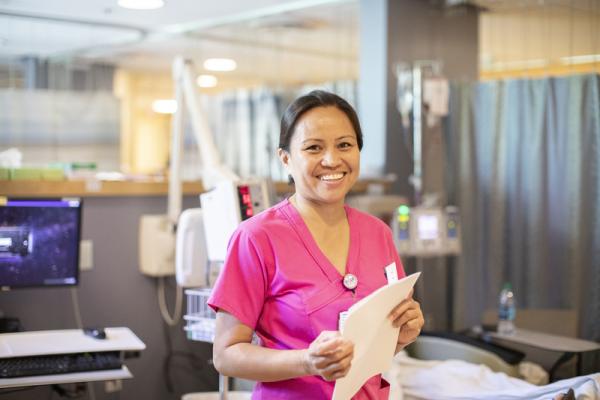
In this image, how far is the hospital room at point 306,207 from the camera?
1614 mm

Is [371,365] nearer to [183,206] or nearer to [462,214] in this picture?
[183,206]

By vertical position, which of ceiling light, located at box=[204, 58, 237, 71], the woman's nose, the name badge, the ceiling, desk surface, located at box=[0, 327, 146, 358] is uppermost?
the ceiling

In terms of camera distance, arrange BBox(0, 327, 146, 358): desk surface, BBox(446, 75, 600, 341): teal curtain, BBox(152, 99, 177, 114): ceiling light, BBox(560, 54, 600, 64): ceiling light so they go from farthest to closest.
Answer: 1. BBox(152, 99, 177, 114): ceiling light
2. BBox(560, 54, 600, 64): ceiling light
3. BBox(446, 75, 600, 341): teal curtain
4. BBox(0, 327, 146, 358): desk surface

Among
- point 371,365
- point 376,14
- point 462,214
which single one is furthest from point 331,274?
point 376,14

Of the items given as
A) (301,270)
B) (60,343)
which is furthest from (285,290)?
(60,343)

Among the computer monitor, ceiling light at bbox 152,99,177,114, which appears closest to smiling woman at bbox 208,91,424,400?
the computer monitor

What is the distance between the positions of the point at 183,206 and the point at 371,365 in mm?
2055

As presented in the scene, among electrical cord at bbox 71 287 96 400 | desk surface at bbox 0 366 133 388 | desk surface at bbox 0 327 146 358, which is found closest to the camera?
desk surface at bbox 0 366 133 388

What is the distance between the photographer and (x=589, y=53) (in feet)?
14.2

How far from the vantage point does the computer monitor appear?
104 inches

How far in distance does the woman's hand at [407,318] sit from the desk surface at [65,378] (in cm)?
106

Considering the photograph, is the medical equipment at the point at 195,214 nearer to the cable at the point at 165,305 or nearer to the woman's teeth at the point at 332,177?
the cable at the point at 165,305

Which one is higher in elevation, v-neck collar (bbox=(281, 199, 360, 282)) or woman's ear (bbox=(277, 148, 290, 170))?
woman's ear (bbox=(277, 148, 290, 170))

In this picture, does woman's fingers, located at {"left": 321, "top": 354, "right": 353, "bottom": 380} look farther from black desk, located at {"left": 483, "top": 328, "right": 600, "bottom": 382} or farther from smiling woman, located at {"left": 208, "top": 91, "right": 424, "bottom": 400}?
black desk, located at {"left": 483, "top": 328, "right": 600, "bottom": 382}
